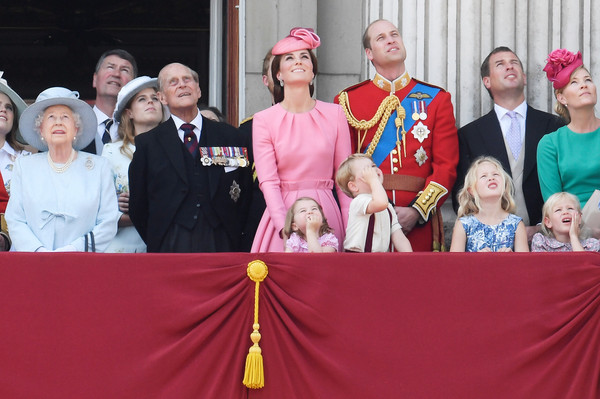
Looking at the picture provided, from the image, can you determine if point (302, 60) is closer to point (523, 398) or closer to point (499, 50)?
point (499, 50)

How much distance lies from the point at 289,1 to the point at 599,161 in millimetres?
2421

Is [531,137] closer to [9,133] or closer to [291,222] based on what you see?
[291,222]

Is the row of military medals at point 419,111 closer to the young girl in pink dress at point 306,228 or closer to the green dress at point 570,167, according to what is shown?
the green dress at point 570,167

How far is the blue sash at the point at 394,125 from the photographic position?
7703mm

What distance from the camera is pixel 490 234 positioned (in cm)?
700

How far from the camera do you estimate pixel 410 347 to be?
6.34 m

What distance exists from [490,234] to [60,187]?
2221 mm

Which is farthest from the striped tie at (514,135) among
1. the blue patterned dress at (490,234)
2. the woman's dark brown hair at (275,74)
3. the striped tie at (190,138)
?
the striped tie at (190,138)

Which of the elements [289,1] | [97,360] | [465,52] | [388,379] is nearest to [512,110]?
[465,52]

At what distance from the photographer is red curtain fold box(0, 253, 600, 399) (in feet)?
20.7

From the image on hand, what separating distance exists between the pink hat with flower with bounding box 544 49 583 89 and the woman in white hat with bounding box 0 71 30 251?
2.94 meters

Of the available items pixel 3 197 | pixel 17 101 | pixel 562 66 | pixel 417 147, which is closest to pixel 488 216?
pixel 417 147

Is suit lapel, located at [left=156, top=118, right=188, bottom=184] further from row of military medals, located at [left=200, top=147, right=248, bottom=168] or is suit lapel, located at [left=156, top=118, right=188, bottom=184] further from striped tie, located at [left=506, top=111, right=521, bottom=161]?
striped tie, located at [left=506, top=111, right=521, bottom=161]

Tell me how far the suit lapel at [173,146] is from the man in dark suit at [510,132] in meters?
1.50
